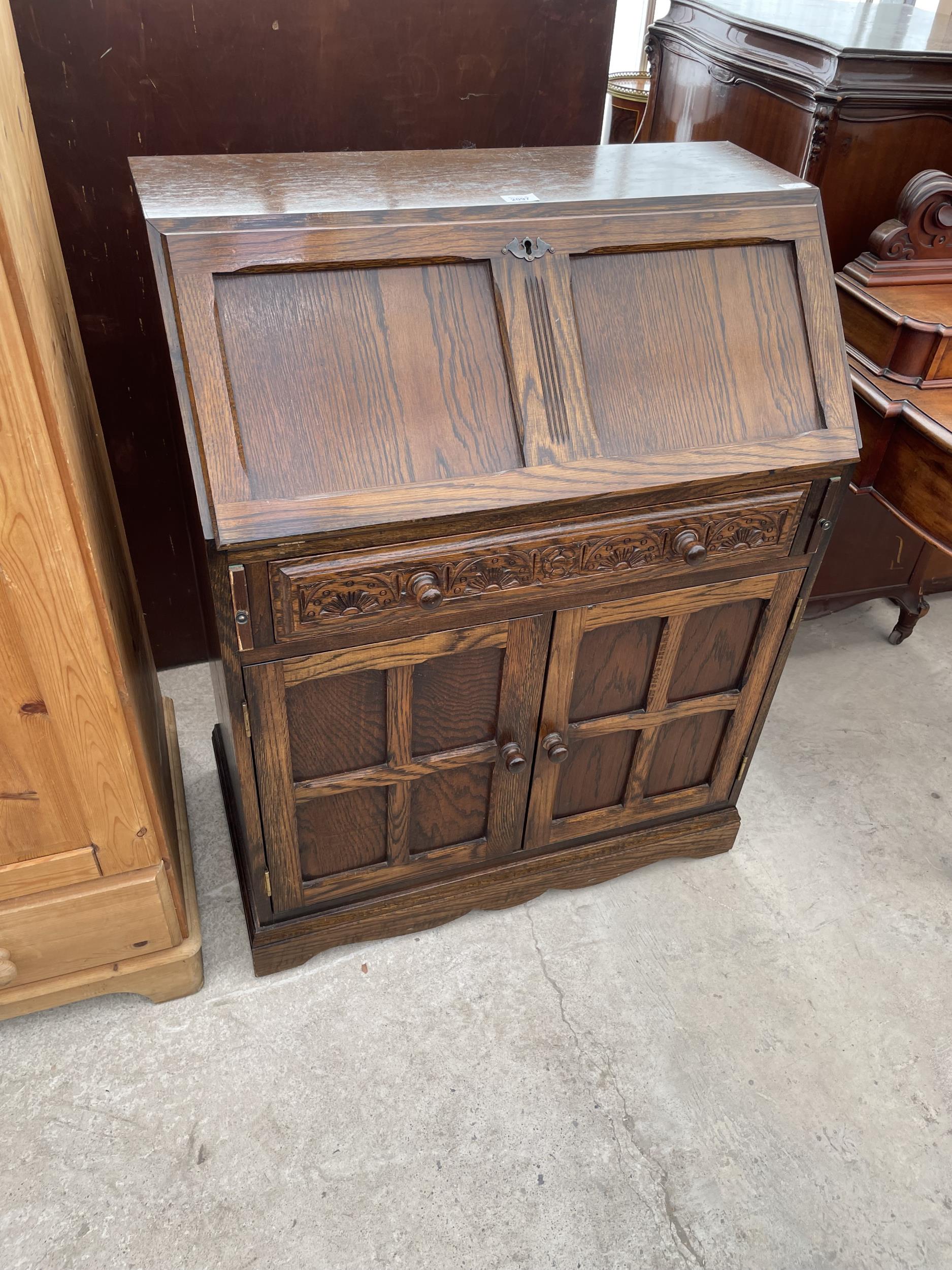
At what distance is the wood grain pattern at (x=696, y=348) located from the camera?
1.30 m

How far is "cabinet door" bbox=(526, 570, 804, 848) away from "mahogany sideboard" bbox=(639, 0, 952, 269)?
965 mm

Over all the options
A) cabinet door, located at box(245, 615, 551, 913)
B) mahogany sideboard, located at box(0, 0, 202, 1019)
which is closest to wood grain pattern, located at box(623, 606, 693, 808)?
cabinet door, located at box(245, 615, 551, 913)

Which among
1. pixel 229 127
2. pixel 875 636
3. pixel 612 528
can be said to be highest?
pixel 229 127

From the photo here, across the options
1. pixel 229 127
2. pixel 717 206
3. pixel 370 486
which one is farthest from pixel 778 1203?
pixel 229 127

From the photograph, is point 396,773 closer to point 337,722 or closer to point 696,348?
point 337,722

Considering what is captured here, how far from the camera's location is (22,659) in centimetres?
122

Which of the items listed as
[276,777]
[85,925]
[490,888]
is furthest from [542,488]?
[85,925]

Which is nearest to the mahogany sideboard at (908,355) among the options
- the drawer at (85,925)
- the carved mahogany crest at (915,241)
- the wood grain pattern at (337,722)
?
the carved mahogany crest at (915,241)

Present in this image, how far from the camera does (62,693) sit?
1277mm

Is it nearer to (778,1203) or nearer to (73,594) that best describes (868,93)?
(73,594)

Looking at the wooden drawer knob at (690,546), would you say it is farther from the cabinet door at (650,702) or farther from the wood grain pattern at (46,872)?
the wood grain pattern at (46,872)

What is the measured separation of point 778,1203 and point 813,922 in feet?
Result: 1.94

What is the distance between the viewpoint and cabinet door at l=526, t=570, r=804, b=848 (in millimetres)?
1513

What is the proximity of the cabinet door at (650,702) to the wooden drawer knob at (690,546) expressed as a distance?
0.09 m
